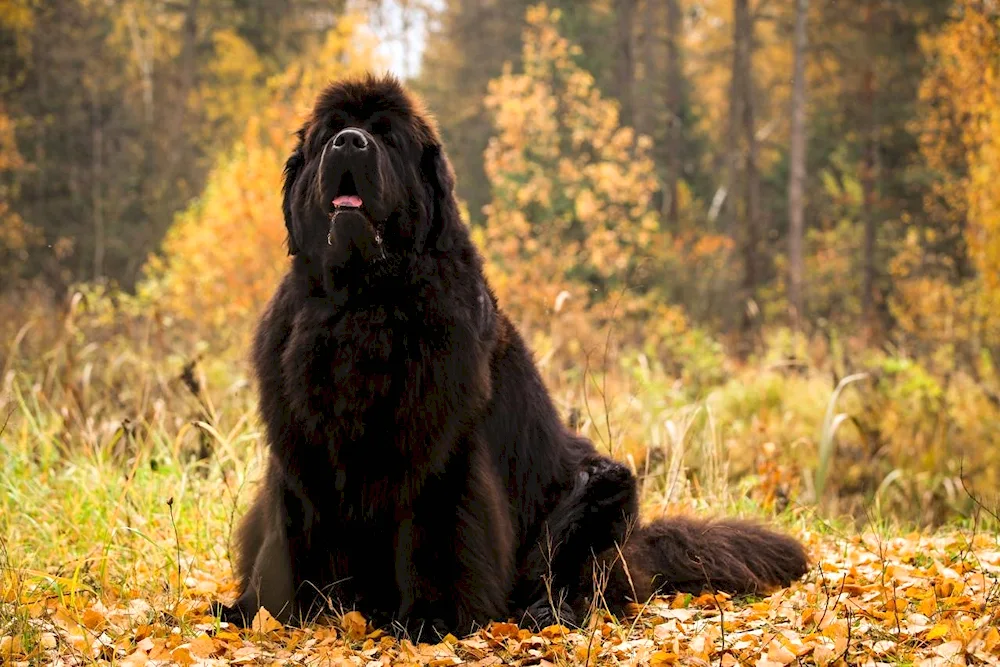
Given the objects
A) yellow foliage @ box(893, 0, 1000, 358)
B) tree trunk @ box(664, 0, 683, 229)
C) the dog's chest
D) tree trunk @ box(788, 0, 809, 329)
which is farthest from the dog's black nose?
Answer: tree trunk @ box(664, 0, 683, 229)

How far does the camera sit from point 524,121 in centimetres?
1578

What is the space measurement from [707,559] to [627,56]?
1838 centimetres

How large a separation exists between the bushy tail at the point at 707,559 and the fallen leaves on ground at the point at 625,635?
83mm

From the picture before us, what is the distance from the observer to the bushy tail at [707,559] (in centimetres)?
347

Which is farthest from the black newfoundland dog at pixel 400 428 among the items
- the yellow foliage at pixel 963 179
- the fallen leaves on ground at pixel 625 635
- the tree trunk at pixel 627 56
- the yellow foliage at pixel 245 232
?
the tree trunk at pixel 627 56

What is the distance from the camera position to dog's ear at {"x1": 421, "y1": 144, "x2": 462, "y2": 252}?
3154 millimetres

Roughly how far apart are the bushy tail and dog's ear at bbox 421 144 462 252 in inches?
50.4

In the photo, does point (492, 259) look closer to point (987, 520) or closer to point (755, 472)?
point (755, 472)

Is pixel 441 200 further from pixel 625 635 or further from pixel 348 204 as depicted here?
pixel 625 635

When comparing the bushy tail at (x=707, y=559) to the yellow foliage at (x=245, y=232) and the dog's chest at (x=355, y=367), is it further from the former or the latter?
the yellow foliage at (x=245, y=232)

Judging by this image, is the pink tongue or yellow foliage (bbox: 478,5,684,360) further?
yellow foliage (bbox: 478,5,684,360)

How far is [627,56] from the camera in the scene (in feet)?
67.1

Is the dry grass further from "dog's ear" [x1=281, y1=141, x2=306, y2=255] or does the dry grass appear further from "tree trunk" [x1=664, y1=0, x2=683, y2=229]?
"tree trunk" [x1=664, y1=0, x2=683, y2=229]

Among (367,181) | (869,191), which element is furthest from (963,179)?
(367,181)
